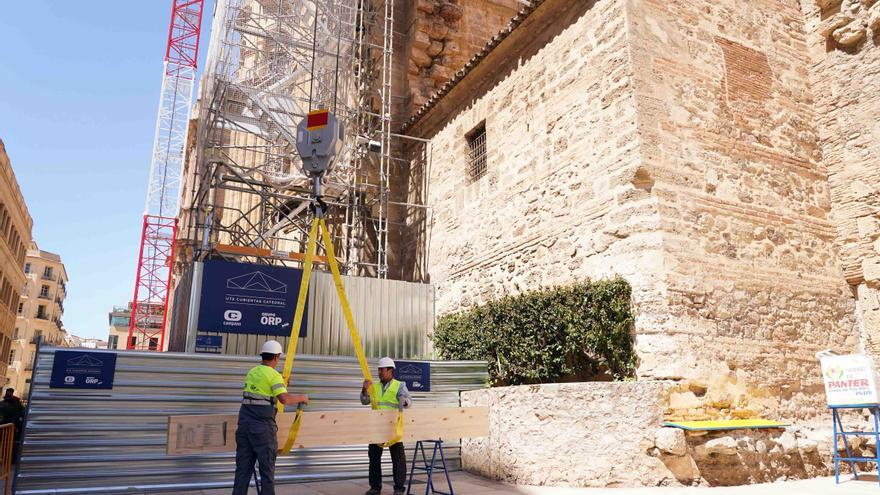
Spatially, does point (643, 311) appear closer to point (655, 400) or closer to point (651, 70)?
point (655, 400)

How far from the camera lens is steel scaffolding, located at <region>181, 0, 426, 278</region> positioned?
14.6 metres

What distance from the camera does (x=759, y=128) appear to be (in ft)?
32.0

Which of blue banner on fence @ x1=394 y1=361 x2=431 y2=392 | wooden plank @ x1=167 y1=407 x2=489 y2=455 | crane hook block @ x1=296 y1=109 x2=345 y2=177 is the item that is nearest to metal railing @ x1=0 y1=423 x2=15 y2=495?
wooden plank @ x1=167 y1=407 x2=489 y2=455

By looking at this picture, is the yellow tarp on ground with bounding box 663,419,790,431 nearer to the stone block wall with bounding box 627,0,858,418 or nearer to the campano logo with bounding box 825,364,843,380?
the stone block wall with bounding box 627,0,858,418

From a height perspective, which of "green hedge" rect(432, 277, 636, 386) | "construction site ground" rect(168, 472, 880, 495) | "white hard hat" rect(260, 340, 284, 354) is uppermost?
"green hedge" rect(432, 277, 636, 386)

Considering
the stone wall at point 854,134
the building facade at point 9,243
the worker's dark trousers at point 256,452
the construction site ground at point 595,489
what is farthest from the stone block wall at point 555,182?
the building facade at point 9,243

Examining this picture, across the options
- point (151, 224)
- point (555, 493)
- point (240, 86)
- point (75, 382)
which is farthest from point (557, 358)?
point (151, 224)

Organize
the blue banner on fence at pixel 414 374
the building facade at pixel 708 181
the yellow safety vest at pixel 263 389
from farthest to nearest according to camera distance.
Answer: the blue banner on fence at pixel 414 374
the building facade at pixel 708 181
the yellow safety vest at pixel 263 389

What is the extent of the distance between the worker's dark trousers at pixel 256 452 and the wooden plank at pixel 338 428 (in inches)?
4.0

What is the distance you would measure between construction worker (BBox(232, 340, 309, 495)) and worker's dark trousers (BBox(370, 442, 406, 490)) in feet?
4.93

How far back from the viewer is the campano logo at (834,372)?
7.70m

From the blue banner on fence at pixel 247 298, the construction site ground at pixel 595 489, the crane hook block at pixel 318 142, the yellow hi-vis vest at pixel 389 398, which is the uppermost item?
the crane hook block at pixel 318 142

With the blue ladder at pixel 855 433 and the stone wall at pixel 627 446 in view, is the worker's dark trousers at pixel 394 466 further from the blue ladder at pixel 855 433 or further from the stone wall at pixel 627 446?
the blue ladder at pixel 855 433

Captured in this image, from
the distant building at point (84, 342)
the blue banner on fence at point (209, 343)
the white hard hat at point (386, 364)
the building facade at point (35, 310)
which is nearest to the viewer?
the white hard hat at point (386, 364)
